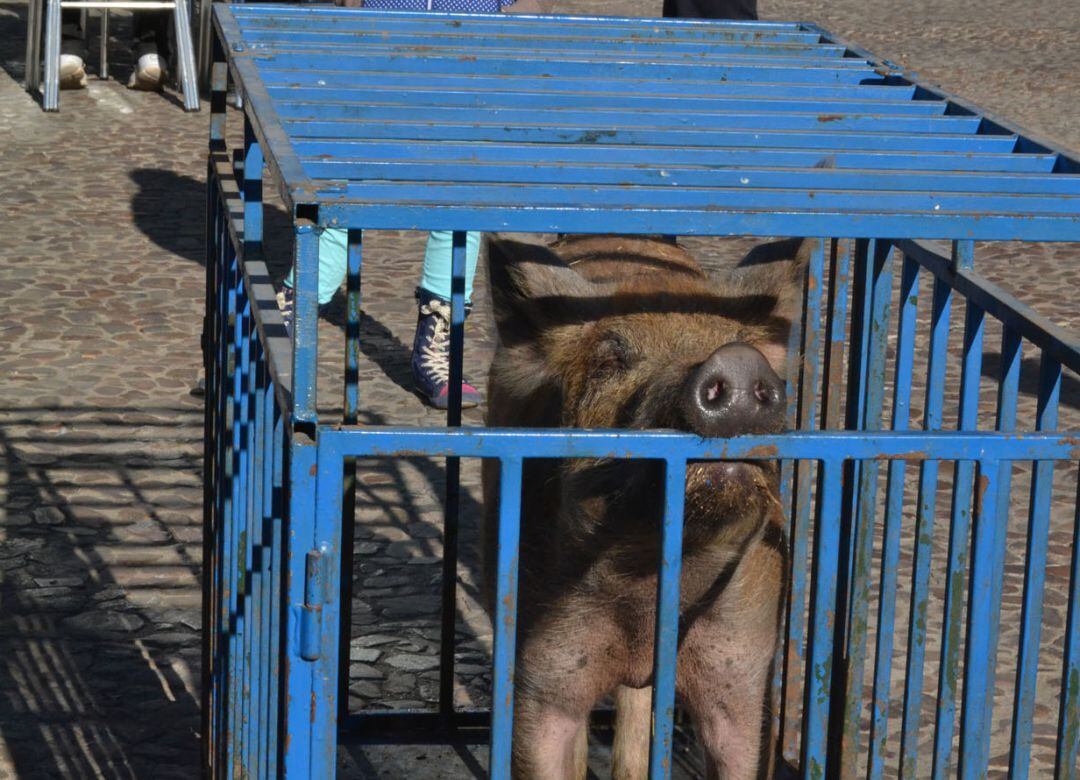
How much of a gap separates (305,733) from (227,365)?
1151 mm

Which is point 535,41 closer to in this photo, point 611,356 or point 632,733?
point 611,356

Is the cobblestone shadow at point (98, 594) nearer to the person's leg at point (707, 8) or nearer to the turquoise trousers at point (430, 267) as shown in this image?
the turquoise trousers at point (430, 267)

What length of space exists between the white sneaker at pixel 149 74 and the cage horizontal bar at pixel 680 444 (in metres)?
11.2

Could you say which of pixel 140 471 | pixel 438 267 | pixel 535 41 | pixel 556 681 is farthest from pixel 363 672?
pixel 438 267

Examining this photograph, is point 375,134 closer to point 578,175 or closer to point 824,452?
point 578,175

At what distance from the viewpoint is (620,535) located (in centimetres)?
330

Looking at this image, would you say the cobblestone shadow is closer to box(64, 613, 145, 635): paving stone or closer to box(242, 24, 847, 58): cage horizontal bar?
box(64, 613, 145, 635): paving stone

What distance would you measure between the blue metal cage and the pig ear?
13 cm

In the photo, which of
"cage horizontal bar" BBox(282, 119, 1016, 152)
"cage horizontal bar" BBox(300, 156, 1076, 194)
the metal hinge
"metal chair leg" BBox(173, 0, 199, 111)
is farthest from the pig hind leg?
"metal chair leg" BBox(173, 0, 199, 111)

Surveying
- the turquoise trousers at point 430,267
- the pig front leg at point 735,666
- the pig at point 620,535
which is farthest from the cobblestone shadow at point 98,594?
the pig front leg at point 735,666

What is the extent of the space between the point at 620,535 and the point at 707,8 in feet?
19.9

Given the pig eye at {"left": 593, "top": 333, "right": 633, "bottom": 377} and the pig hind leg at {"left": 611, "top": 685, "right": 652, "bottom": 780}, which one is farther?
the pig hind leg at {"left": 611, "top": 685, "right": 652, "bottom": 780}

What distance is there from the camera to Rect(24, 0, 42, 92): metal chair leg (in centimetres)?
1225

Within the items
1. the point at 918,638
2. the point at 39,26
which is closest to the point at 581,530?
the point at 918,638
